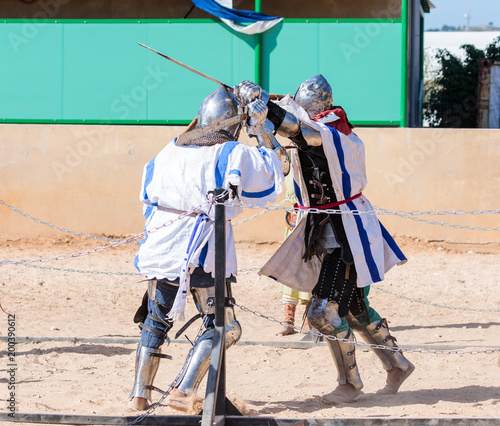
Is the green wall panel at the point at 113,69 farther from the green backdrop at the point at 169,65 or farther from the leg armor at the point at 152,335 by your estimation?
the leg armor at the point at 152,335

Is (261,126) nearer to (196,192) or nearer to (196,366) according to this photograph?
(196,192)

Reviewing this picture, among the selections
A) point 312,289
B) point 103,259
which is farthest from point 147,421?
point 103,259

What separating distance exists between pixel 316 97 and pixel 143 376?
5.70 feet

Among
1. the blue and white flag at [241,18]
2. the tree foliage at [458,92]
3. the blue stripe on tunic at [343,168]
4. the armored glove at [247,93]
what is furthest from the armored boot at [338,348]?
the tree foliage at [458,92]

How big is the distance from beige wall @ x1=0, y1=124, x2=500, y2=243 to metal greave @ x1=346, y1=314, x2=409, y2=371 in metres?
4.84

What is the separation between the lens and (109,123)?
9.53 meters

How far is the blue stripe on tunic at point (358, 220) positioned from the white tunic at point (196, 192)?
47cm

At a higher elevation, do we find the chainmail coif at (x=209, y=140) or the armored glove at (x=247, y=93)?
the armored glove at (x=247, y=93)

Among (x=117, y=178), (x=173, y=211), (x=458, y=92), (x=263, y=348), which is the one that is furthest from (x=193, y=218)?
(x=458, y=92)

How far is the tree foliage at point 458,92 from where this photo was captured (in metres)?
14.2

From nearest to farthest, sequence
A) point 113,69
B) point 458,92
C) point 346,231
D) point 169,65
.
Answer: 1. point 346,231
2. point 169,65
3. point 113,69
4. point 458,92

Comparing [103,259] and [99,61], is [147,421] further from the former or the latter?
[99,61]

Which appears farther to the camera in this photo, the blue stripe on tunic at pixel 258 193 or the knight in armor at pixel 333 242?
the knight in armor at pixel 333 242

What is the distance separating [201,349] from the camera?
3479mm
